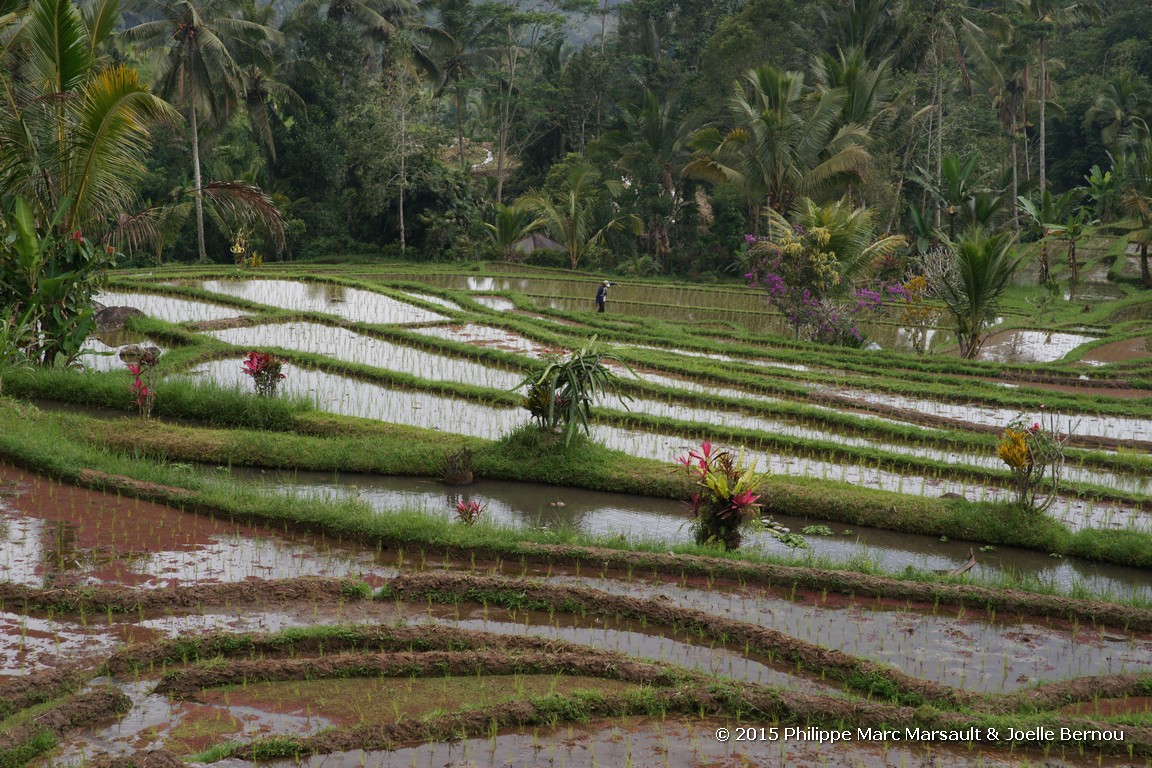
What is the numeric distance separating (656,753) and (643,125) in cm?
2853

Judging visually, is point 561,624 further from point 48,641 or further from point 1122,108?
point 1122,108

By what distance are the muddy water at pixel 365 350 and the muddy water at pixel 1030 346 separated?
9.18 meters

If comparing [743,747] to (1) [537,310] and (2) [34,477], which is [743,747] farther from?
(1) [537,310]

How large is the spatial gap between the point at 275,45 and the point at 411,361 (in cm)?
2086

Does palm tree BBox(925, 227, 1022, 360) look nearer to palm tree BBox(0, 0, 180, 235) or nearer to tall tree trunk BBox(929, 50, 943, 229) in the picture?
tall tree trunk BBox(929, 50, 943, 229)

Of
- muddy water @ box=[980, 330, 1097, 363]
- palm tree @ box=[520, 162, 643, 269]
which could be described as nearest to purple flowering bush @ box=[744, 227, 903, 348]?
muddy water @ box=[980, 330, 1097, 363]

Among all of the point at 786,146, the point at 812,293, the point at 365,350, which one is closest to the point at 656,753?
the point at 365,350

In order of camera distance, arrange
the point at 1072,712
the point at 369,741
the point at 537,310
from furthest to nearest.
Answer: the point at 537,310 → the point at 1072,712 → the point at 369,741

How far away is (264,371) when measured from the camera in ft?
38.0

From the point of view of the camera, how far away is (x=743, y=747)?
5.14 metres

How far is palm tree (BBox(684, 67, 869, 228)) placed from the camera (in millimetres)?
23812

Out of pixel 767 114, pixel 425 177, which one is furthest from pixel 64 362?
pixel 425 177

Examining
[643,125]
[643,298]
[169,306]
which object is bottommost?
[169,306]

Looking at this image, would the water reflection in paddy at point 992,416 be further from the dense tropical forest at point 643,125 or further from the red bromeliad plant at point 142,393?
the dense tropical forest at point 643,125
